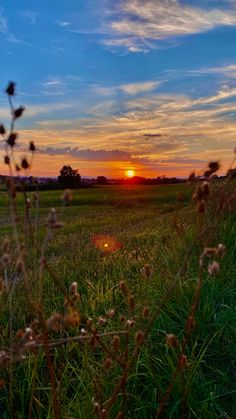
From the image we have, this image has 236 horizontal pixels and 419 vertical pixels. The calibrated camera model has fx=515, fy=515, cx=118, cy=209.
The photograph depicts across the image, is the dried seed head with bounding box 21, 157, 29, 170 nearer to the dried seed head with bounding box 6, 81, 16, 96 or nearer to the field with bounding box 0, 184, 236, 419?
the field with bounding box 0, 184, 236, 419

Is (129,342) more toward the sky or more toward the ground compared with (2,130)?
more toward the ground

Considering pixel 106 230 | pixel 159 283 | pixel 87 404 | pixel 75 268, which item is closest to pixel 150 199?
pixel 106 230

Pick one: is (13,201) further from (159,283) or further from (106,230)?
(106,230)

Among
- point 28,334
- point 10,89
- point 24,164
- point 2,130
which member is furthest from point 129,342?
point 10,89

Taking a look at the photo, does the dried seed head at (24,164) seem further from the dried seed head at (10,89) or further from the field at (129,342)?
the dried seed head at (10,89)

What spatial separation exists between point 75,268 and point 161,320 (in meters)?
2.76

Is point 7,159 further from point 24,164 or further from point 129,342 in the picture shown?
point 129,342

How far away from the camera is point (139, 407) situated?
10.8 feet

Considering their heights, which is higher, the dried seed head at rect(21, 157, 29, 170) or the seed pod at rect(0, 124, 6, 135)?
the seed pod at rect(0, 124, 6, 135)

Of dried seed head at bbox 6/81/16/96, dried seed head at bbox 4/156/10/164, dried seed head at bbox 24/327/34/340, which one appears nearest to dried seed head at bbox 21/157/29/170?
dried seed head at bbox 4/156/10/164


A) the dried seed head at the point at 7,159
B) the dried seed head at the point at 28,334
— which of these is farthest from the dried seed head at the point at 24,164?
the dried seed head at the point at 28,334

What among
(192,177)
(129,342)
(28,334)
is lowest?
(129,342)

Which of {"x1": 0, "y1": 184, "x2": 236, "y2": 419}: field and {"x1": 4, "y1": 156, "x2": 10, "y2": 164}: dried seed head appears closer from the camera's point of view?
{"x1": 4, "y1": 156, "x2": 10, "y2": 164}: dried seed head

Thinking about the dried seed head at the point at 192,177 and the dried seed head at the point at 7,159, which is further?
the dried seed head at the point at 192,177
